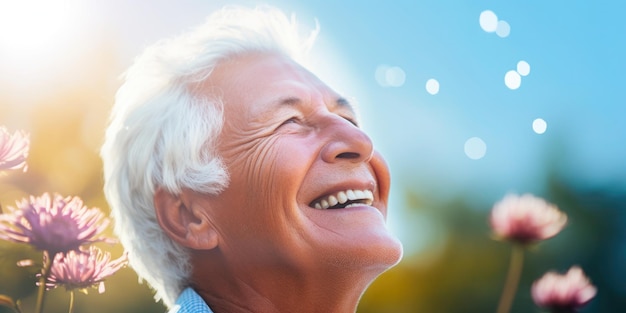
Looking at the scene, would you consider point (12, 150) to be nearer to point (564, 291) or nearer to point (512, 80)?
point (512, 80)

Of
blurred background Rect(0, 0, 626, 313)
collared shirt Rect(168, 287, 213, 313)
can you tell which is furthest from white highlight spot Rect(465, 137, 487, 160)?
collared shirt Rect(168, 287, 213, 313)

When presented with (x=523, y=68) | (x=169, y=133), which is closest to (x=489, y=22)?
(x=523, y=68)

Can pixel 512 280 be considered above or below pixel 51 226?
above

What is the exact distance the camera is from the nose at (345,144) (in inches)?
51.2

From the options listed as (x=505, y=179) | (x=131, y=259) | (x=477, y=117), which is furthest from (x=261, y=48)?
(x=505, y=179)

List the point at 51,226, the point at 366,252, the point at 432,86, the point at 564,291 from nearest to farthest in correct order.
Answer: the point at 366,252 → the point at 51,226 → the point at 432,86 → the point at 564,291

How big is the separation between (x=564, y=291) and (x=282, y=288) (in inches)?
41.3

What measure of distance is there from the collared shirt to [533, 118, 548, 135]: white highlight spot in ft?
3.79

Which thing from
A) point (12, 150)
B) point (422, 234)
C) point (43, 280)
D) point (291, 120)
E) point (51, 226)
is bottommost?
point (43, 280)

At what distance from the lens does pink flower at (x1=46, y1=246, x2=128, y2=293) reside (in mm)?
1417

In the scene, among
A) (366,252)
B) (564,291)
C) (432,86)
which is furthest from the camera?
(564,291)

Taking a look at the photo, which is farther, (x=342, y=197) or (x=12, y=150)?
(x=12, y=150)

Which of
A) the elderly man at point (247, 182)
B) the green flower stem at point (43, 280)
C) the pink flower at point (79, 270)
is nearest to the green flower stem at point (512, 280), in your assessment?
the elderly man at point (247, 182)

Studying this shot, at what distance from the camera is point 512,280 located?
2.08 meters
